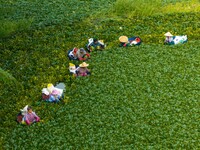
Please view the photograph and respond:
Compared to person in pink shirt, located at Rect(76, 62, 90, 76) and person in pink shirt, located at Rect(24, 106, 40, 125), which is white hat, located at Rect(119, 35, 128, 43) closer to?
person in pink shirt, located at Rect(76, 62, 90, 76)

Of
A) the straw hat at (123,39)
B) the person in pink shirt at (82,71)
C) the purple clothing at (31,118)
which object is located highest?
the straw hat at (123,39)

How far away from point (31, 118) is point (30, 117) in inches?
0.9

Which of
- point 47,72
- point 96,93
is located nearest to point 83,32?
point 47,72

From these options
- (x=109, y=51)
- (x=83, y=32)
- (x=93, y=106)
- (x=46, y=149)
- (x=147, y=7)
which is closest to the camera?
(x=46, y=149)

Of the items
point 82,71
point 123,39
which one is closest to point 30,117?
point 82,71

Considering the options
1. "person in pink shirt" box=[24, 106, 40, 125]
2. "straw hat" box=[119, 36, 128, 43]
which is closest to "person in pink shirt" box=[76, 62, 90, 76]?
"straw hat" box=[119, 36, 128, 43]

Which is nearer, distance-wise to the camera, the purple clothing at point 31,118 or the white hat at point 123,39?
the purple clothing at point 31,118

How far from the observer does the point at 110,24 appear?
8.45 metres

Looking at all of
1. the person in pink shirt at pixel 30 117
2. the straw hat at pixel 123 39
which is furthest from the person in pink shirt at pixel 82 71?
the person in pink shirt at pixel 30 117

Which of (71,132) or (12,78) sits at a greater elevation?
(12,78)

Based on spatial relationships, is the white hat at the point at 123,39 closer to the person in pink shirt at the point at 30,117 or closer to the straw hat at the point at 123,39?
the straw hat at the point at 123,39

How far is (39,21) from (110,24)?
1.43 meters

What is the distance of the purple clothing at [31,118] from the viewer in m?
6.00

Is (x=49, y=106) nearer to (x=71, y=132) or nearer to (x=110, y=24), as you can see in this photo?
(x=71, y=132)
